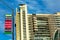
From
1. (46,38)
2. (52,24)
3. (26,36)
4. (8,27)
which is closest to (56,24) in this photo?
(52,24)

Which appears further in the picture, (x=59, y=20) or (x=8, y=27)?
(x=59, y=20)

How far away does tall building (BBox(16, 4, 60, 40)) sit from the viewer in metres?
163

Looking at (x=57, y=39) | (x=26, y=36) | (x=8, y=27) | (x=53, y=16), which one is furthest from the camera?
(x=53, y=16)

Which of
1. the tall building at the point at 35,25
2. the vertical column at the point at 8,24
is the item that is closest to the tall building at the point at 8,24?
the vertical column at the point at 8,24

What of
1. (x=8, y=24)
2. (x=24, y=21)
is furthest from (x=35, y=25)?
(x=8, y=24)

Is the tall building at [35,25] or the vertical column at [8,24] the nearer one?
the vertical column at [8,24]

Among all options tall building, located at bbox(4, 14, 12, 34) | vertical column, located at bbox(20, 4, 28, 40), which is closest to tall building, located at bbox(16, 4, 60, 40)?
vertical column, located at bbox(20, 4, 28, 40)

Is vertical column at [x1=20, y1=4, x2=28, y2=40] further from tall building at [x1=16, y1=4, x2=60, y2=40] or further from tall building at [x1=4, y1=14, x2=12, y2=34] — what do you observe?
tall building at [x1=4, y1=14, x2=12, y2=34]

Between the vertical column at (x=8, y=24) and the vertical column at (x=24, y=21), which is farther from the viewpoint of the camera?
the vertical column at (x=24, y=21)

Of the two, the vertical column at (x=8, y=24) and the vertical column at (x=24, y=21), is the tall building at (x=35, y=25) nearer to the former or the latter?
the vertical column at (x=24, y=21)

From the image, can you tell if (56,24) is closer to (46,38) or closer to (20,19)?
(46,38)

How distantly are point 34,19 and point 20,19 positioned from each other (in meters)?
11.1

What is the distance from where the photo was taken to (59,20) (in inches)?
6767

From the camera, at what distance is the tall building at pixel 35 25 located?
16325cm
